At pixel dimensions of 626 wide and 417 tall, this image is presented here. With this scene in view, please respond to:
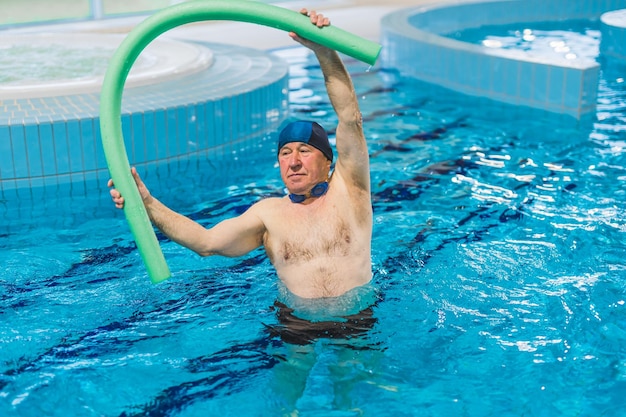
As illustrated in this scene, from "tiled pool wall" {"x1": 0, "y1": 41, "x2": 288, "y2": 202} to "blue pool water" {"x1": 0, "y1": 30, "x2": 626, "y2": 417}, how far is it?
0.25 m

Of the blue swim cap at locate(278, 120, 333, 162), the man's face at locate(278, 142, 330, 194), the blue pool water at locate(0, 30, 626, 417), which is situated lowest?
the blue pool water at locate(0, 30, 626, 417)

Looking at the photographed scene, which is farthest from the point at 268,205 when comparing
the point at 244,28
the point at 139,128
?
the point at 244,28

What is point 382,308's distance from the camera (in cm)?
401

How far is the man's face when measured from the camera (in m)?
3.37

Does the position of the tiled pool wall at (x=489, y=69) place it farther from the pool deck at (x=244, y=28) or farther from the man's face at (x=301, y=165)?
the man's face at (x=301, y=165)

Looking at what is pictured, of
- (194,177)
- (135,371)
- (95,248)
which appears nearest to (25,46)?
(194,177)

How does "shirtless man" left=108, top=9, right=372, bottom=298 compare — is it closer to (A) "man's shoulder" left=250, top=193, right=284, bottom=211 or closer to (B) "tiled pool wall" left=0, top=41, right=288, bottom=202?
(A) "man's shoulder" left=250, top=193, right=284, bottom=211

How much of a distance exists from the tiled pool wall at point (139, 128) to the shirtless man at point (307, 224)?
303 centimetres

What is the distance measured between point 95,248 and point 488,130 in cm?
393

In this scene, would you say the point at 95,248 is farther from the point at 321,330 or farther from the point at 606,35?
the point at 606,35

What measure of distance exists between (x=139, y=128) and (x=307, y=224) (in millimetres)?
3229

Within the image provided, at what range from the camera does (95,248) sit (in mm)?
5156

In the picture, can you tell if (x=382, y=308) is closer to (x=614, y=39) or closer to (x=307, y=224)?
(x=307, y=224)

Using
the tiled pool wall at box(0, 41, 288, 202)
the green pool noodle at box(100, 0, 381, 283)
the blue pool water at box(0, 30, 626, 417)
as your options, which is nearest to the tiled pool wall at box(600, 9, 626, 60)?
the blue pool water at box(0, 30, 626, 417)
